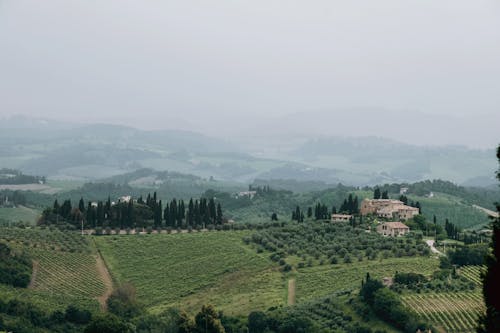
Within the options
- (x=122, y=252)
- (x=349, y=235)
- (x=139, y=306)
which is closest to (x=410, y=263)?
(x=349, y=235)

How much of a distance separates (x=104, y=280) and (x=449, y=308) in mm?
30980

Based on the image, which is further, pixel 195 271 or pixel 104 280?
pixel 195 271

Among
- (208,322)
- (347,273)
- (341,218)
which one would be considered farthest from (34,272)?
(341,218)

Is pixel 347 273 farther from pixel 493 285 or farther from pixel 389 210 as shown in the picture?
pixel 493 285

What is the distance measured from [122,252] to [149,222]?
13922 mm

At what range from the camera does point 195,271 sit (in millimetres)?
71562

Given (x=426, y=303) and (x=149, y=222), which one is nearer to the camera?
(x=426, y=303)

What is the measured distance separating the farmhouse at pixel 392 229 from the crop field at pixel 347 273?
12007 mm

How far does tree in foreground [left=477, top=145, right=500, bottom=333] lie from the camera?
21.1 meters

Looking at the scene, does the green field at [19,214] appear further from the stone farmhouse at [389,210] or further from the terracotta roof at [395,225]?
the terracotta roof at [395,225]

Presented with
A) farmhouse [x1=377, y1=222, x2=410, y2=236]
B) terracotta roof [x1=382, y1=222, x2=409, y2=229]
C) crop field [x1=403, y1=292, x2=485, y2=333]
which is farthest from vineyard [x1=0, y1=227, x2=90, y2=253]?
crop field [x1=403, y1=292, x2=485, y2=333]

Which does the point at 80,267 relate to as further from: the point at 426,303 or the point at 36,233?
the point at 426,303

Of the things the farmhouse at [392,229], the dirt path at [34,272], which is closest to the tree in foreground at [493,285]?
the dirt path at [34,272]

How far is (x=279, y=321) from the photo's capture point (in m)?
53.3
